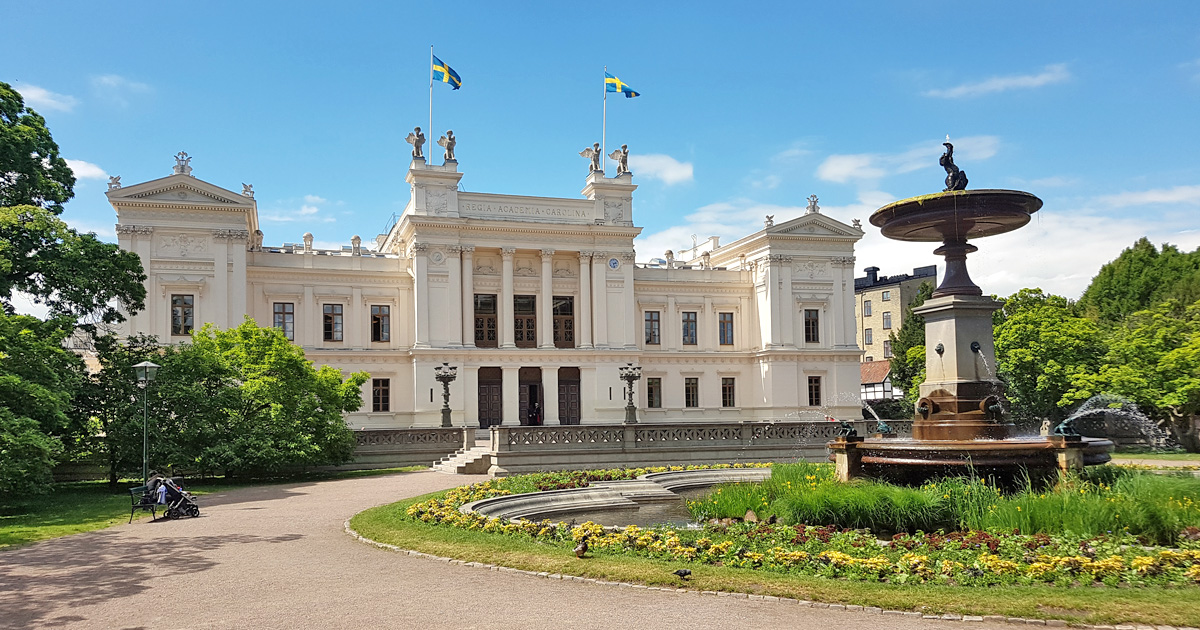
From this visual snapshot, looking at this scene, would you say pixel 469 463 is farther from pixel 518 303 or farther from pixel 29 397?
pixel 518 303

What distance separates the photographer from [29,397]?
20.0 meters

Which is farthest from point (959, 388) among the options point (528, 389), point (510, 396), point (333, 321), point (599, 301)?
point (333, 321)

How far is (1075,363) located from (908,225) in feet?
103

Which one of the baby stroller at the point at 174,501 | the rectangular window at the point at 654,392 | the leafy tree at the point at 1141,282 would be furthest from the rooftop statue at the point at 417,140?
the leafy tree at the point at 1141,282

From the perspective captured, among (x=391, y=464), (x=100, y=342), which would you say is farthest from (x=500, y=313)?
(x=100, y=342)

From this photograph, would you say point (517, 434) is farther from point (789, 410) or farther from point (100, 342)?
point (789, 410)

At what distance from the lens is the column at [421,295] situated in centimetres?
4406

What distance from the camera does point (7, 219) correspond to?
2145 cm

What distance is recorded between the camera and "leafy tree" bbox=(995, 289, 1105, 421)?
140 ft

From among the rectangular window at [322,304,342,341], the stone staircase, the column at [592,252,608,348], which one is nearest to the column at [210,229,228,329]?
Answer: the rectangular window at [322,304,342,341]

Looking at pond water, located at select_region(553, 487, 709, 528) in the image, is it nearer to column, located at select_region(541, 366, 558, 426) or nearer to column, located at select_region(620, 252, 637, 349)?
column, located at select_region(541, 366, 558, 426)

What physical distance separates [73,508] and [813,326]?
40.0 metres

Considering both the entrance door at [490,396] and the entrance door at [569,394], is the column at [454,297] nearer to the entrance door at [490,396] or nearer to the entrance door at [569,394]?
the entrance door at [490,396]

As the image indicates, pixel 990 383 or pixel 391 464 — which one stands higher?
pixel 990 383
